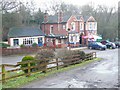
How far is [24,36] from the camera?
43.8m

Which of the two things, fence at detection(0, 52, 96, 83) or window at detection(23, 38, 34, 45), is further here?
window at detection(23, 38, 34, 45)

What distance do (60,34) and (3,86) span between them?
3925 cm

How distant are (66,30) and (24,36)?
31.9ft

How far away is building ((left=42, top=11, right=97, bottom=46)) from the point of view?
4866cm

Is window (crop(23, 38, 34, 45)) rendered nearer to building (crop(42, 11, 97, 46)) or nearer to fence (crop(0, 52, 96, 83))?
building (crop(42, 11, 97, 46))

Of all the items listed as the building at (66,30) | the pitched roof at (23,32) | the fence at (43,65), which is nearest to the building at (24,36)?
the pitched roof at (23,32)

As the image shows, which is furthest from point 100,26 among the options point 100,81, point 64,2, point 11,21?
point 100,81

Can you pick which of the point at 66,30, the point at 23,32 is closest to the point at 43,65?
the point at 23,32

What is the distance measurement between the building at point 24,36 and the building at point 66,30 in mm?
2900

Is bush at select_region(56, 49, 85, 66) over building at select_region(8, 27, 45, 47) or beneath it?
beneath

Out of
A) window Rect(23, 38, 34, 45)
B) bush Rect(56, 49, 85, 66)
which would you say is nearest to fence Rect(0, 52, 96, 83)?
bush Rect(56, 49, 85, 66)

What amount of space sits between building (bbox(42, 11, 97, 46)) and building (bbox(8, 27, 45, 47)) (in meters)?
2.90

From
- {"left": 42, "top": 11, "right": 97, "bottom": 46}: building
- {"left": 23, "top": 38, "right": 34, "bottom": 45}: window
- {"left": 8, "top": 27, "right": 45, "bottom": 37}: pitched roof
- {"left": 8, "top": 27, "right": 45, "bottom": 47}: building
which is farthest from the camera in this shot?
{"left": 42, "top": 11, "right": 97, "bottom": 46}: building

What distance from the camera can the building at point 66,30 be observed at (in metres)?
48.7
